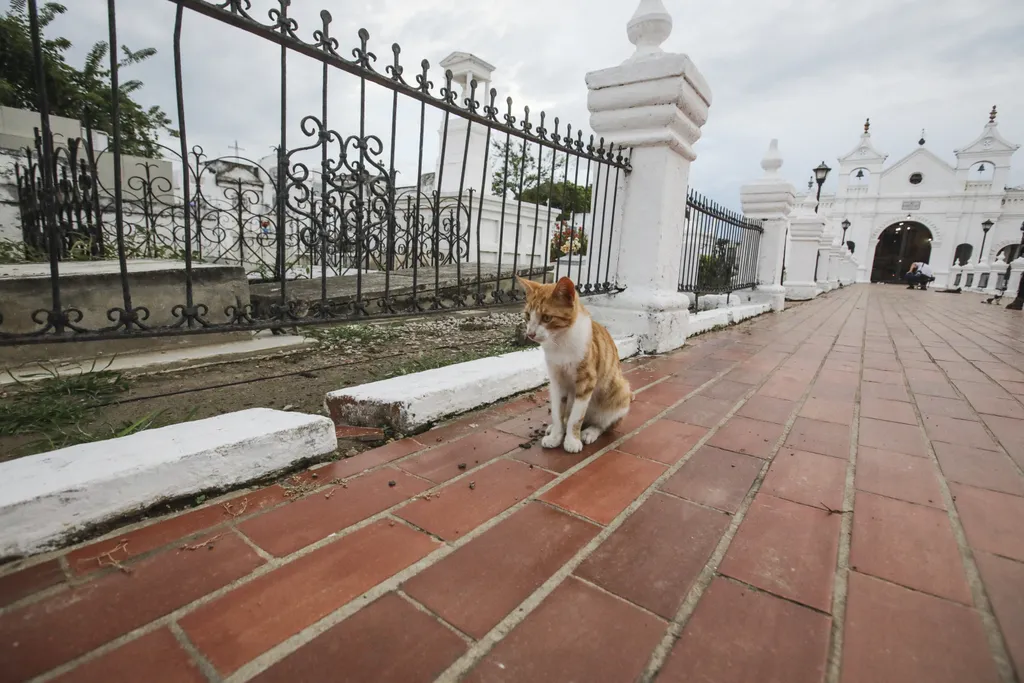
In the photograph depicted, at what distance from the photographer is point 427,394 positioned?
203 cm

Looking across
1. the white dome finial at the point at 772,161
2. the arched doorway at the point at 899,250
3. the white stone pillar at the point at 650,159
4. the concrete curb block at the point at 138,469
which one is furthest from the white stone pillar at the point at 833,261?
the arched doorway at the point at 899,250

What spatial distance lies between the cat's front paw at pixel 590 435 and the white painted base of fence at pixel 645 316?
1.85 m

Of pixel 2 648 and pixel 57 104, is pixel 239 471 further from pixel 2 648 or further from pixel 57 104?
pixel 57 104

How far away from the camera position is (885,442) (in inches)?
77.5

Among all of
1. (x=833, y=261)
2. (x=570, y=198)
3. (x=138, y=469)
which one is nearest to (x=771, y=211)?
(x=570, y=198)

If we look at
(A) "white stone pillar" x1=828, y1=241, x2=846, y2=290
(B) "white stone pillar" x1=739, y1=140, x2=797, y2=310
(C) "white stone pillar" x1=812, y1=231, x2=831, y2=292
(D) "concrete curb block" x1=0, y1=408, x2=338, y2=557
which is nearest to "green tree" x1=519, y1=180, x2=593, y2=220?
(D) "concrete curb block" x1=0, y1=408, x2=338, y2=557

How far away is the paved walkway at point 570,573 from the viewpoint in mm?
868

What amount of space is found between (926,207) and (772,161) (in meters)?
37.9

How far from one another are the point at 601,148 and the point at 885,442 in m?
2.48

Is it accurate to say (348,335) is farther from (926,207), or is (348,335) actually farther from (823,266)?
(926,207)

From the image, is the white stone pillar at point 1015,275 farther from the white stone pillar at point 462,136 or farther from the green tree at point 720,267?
the white stone pillar at point 462,136

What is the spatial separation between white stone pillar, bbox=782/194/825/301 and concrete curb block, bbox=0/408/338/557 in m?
10.7

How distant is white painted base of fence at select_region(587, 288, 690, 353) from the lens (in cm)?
366

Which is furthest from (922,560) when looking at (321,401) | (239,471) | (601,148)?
(601,148)
